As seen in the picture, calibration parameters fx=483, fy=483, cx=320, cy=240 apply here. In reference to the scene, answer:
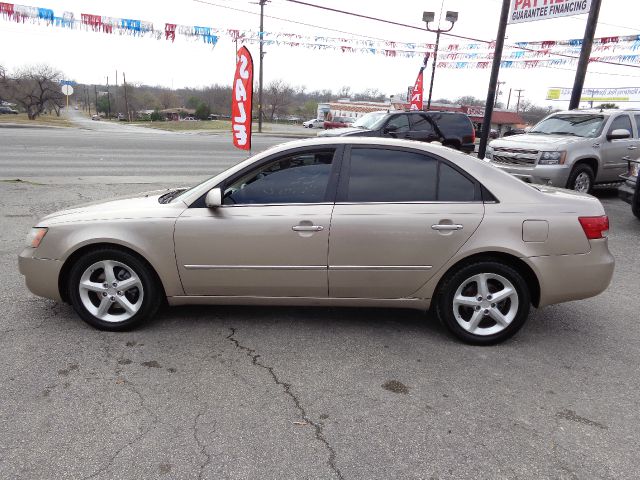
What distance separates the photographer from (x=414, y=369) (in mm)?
3354

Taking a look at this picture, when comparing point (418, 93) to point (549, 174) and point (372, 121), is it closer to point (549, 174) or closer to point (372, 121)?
point (372, 121)

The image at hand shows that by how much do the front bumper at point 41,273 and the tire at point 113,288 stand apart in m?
0.12

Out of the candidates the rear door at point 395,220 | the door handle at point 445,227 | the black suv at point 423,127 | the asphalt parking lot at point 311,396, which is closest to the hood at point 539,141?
the black suv at point 423,127

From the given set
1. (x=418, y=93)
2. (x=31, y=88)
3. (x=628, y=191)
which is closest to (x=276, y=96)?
(x=31, y=88)

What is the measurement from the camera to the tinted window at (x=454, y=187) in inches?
144

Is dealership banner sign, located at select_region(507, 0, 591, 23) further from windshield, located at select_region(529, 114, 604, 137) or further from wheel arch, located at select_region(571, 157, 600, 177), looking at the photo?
wheel arch, located at select_region(571, 157, 600, 177)

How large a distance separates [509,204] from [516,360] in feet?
3.78

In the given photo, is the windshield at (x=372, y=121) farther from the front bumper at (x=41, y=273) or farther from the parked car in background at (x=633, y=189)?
the front bumper at (x=41, y=273)

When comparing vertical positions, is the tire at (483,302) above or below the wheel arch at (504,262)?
below

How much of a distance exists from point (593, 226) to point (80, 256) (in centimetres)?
394

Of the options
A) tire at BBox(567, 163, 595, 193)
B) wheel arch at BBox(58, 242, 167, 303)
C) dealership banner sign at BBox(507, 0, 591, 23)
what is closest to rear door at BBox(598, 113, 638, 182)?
tire at BBox(567, 163, 595, 193)

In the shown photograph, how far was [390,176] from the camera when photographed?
3.72 meters

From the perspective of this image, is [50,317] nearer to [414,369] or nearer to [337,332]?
[337,332]

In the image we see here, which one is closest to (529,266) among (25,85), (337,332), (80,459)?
(337,332)
